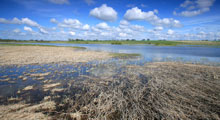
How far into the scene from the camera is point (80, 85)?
9.46 metres

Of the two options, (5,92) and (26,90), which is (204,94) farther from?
(5,92)

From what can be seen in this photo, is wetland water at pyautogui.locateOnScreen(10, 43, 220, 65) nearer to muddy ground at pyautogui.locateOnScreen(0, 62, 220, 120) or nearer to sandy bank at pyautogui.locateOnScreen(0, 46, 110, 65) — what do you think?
sandy bank at pyautogui.locateOnScreen(0, 46, 110, 65)

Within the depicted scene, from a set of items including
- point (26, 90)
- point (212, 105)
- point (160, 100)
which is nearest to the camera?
point (212, 105)

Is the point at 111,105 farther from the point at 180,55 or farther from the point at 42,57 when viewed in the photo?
the point at 180,55

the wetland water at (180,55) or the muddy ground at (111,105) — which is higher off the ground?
the wetland water at (180,55)

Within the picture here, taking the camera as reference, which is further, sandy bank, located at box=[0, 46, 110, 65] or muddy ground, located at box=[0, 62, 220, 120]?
sandy bank, located at box=[0, 46, 110, 65]

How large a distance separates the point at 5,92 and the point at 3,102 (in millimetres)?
1659

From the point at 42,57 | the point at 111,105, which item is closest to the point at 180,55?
the point at 111,105

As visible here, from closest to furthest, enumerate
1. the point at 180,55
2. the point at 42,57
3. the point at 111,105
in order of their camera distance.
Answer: the point at 111,105
the point at 42,57
the point at 180,55

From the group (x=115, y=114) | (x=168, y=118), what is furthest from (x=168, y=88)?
(x=115, y=114)

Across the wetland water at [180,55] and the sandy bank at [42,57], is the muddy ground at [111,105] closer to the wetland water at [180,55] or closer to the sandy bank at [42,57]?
the sandy bank at [42,57]

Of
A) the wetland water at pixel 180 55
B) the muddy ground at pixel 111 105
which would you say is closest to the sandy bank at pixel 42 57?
the wetland water at pixel 180 55

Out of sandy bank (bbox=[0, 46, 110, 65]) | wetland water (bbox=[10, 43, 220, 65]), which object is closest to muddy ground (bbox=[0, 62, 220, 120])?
sandy bank (bbox=[0, 46, 110, 65])

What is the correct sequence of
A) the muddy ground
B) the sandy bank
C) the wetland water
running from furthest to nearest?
the wetland water, the sandy bank, the muddy ground
